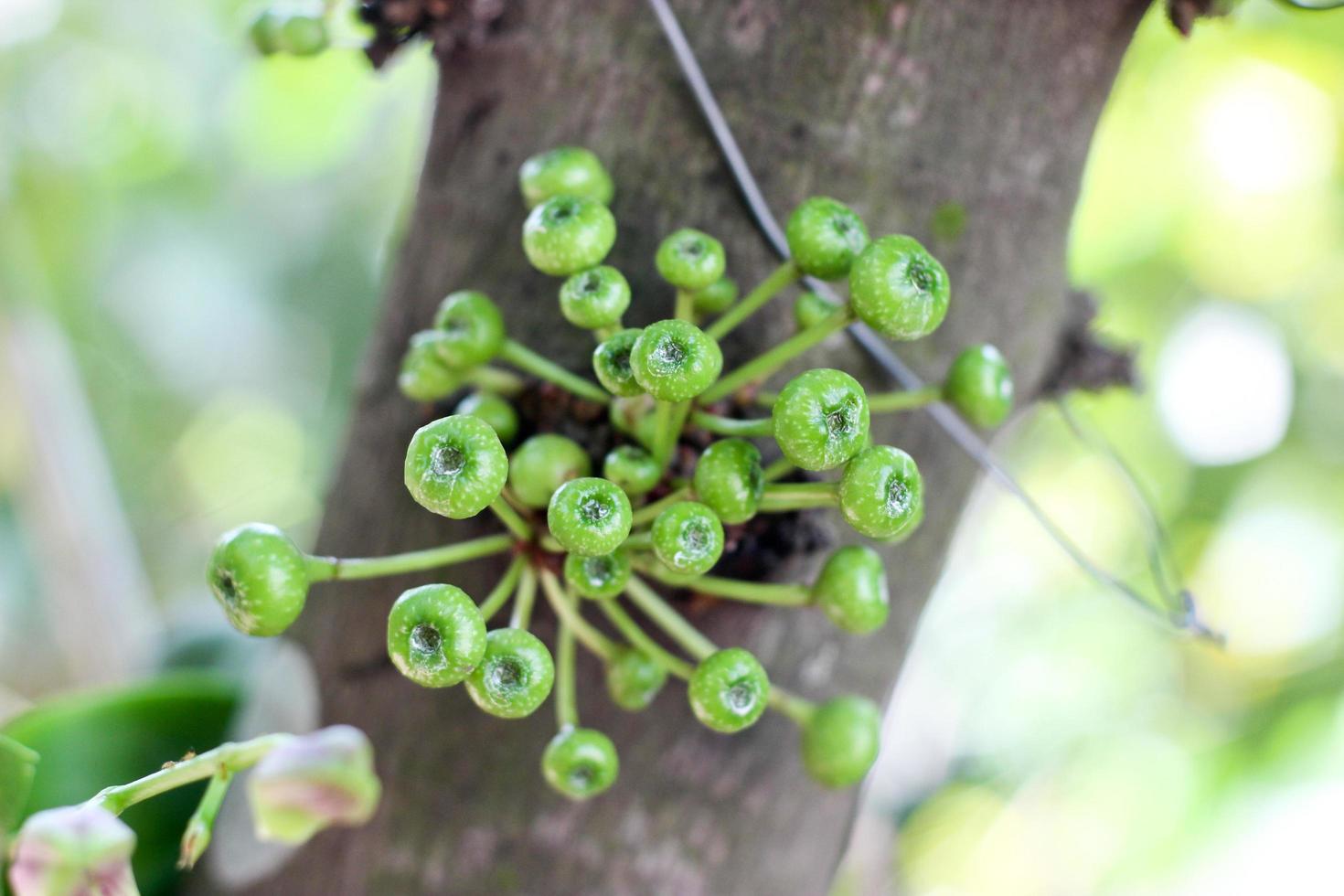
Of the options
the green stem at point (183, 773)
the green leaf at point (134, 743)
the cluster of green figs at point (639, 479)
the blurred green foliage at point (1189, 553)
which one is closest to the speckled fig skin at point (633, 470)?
the cluster of green figs at point (639, 479)

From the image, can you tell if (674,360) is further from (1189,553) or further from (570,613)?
(1189,553)

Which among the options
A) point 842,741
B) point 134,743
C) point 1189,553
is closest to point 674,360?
point 842,741

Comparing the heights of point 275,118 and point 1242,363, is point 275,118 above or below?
above

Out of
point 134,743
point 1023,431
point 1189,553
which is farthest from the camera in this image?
point 1189,553

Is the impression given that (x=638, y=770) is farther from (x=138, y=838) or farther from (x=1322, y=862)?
(x=1322, y=862)

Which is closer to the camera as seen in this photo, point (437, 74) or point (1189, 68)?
point (437, 74)

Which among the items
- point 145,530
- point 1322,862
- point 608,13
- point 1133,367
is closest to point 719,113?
point 608,13
